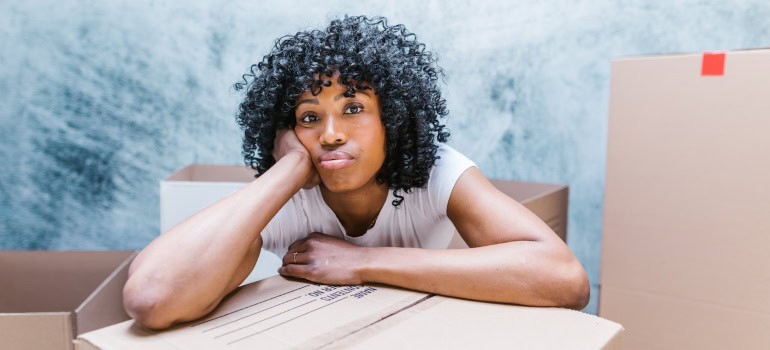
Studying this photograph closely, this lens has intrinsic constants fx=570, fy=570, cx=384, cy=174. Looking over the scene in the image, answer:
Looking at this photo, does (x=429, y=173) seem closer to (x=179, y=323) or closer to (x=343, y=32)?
(x=343, y=32)

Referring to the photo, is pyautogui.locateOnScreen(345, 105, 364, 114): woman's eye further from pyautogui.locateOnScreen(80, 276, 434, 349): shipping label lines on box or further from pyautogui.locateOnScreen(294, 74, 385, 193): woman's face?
pyautogui.locateOnScreen(80, 276, 434, 349): shipping label lines on box

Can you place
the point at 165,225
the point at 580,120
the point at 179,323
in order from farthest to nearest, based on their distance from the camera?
the point at 580,120 → the point at 165,225 → the point at 179,323

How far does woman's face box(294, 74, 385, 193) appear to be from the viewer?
0.93 metres

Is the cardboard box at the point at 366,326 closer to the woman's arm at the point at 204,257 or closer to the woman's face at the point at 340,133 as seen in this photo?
the woman's arm at the point at 204,257

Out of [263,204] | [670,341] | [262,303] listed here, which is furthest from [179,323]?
[670,341]

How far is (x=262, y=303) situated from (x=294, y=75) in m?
0.41

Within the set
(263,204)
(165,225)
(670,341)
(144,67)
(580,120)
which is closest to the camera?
(263,204)

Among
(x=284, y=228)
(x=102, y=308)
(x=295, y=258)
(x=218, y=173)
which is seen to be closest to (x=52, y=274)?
(x=102, y=308)

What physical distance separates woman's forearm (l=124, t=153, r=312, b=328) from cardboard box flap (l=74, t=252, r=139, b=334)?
188 millimetres

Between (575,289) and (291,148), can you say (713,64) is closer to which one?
(575,289)

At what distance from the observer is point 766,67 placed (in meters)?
0.99

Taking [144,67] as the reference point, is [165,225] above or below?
below

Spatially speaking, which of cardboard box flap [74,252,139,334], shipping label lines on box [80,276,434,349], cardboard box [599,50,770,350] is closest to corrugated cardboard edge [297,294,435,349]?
shipping label lines on box [80,276,434,349]

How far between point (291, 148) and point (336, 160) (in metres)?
0.10
